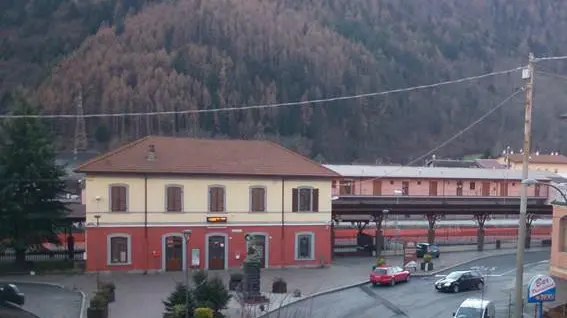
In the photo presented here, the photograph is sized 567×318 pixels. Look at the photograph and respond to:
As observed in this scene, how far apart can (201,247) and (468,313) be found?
15.5 metres

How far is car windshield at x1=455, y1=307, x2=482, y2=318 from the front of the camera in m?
20.0

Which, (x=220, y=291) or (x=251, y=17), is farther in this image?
(x=251, y=17)

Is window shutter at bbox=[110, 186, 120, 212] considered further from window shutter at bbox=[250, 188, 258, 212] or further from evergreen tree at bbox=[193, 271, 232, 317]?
evergreen tree at bbox=[193, 271, 232, 317]

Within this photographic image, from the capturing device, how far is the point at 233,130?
116m

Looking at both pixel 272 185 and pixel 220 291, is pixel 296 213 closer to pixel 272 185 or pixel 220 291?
pixel 272 185

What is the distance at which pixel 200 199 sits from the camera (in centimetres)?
3181

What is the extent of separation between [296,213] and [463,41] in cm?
15705

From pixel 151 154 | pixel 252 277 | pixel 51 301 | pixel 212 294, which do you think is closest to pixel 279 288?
pixel 252 277

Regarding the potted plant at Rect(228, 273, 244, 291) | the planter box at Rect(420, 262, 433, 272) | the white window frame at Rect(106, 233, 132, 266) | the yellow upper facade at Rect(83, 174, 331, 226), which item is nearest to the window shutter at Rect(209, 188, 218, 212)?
the yellow upper facade at Rect(83, 174, 331, 226)

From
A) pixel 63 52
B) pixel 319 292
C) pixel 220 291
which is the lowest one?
pixel 319 292

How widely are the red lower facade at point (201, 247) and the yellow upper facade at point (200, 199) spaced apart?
0.48m

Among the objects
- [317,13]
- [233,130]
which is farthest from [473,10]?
[233,130]

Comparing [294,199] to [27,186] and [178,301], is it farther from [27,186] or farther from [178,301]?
[178,301]

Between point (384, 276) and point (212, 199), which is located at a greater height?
point (212, 199)
